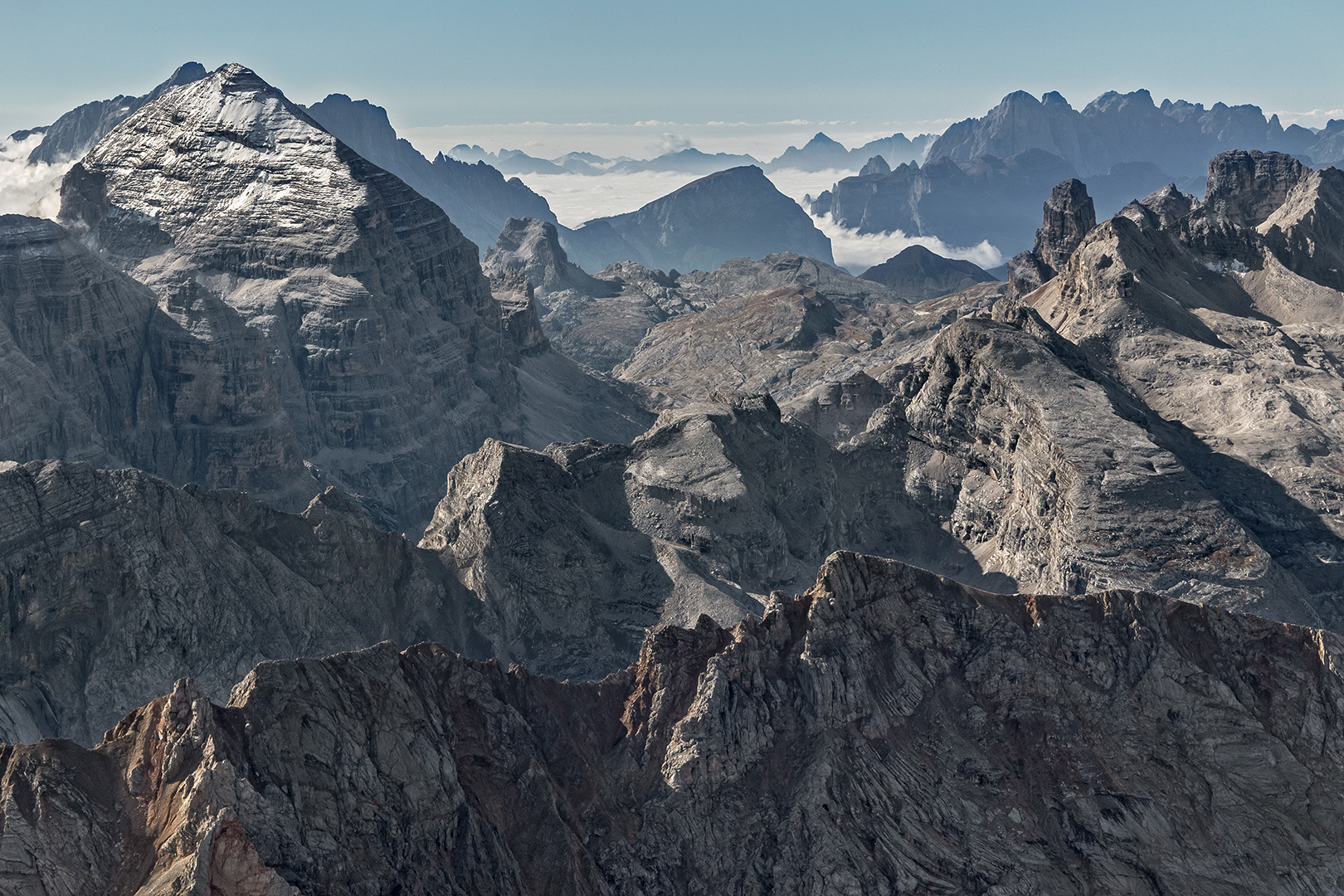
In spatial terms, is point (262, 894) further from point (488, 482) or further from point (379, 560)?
point (488, 482)

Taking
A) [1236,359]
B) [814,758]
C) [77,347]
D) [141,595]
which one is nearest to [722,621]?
[141,595]

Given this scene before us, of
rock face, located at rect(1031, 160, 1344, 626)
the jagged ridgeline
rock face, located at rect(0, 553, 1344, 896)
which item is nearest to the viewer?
rock face, located at rect(0, 553, 1344, 896)

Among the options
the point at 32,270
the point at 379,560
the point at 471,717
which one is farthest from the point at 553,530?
the point at 32,270

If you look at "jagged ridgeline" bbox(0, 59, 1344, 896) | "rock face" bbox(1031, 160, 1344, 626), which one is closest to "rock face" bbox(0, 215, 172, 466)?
"jagged ridgeline" bbox(0, 59, 1344, 896)

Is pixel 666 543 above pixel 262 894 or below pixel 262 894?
below

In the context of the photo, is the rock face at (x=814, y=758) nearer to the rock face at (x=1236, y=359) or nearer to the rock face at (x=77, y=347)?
the rock face at (x=1236, y=359)

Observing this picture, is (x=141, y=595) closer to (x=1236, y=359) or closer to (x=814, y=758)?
(x=814, y=758)

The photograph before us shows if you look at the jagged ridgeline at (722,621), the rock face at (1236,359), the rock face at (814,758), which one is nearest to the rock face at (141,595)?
the jagged ridgeline at (722,621)

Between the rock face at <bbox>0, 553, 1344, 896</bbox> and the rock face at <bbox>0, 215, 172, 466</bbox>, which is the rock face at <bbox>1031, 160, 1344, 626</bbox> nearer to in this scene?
the rock face at <bbox>0, 553, 1344, 896</bbox>
